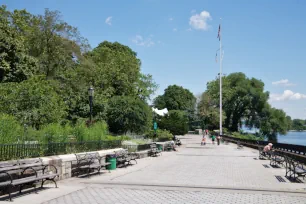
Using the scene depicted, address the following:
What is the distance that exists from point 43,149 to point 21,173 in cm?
245

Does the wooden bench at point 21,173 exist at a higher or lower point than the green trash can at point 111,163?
higher

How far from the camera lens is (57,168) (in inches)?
433

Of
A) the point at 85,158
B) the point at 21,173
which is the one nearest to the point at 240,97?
the point at 85,158

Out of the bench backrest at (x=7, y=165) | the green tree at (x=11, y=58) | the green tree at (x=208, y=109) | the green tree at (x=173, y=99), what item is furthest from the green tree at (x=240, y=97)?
the bench backrest at (x=7, y=165)

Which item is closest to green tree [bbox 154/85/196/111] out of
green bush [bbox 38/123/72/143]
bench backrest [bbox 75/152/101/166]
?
green bush [bbox 38/123/72/143]

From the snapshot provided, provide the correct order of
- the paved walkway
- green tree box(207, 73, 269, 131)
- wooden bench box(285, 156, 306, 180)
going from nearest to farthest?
the paved walkway → wooden bench box(285, 156, 306, 180) → green tree box(207, 73, 269, 131)

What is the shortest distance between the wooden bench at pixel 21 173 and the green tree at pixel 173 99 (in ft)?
322

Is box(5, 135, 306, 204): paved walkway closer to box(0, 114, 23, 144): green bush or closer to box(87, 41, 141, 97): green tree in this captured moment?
box(0, 114, 23, 144): green bush

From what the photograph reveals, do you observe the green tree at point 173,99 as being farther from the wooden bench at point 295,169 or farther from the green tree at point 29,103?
the wooden bench at point 295,169

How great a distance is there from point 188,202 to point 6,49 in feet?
75.4

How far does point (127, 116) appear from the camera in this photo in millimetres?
33625

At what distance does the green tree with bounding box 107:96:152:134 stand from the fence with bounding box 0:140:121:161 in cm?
1726

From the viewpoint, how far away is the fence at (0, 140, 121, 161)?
957 centimetres

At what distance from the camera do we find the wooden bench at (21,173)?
7961 millimetres
